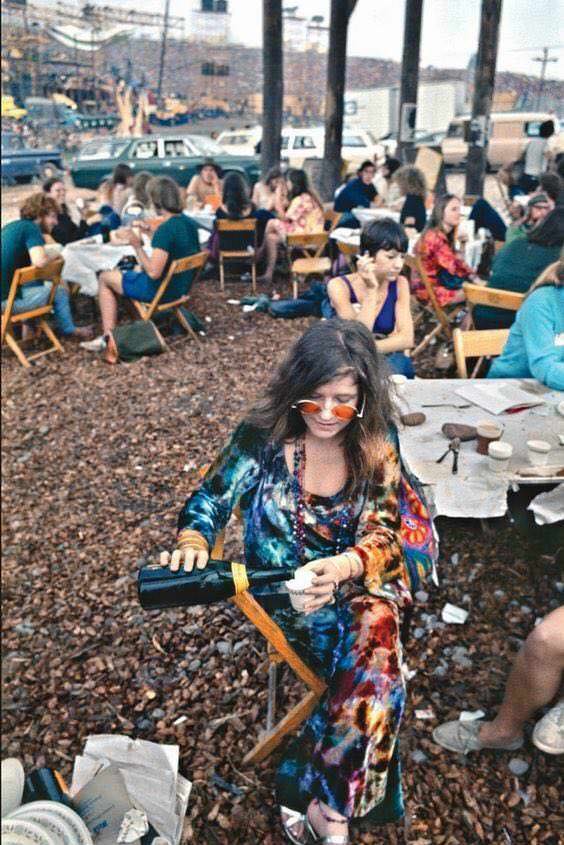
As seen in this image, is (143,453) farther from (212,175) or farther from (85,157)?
(85,157)

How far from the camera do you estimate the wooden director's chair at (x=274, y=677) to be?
6.42 ft

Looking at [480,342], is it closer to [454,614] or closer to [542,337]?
[542,337]

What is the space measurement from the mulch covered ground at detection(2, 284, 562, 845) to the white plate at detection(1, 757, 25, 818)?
57.4 inches

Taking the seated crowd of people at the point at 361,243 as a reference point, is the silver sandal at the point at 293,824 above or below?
below

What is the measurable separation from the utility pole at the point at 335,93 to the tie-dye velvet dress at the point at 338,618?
10646mm

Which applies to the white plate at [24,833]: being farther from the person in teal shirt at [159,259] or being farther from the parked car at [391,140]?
the parked car at [391,140]

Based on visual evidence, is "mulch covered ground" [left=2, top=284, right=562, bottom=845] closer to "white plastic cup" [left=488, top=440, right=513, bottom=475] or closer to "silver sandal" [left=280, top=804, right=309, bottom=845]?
"silver sandal" [left=280, top=804, right=309, bottom=845]

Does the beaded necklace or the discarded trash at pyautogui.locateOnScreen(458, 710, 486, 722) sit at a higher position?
the beaded necklace

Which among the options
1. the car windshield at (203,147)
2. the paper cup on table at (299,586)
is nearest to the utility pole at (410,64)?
the car windshield at (203,147)

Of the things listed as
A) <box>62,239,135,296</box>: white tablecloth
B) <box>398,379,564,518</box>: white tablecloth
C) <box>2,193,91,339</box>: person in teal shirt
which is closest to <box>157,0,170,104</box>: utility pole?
<box>62,239,135,296</box>: white tablecloth

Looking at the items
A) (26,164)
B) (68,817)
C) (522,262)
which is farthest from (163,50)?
(68,817)

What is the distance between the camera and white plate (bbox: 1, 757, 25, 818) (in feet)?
2.78

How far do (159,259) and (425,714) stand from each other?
4884mm

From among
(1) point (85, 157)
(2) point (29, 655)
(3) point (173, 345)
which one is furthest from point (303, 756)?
(1) point (85, 157)
